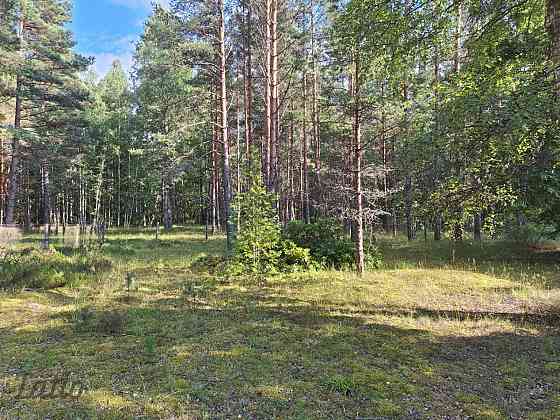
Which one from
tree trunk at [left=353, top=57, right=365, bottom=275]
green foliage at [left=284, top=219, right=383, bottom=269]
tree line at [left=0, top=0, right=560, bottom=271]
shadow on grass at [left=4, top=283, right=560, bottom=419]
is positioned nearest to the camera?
shadow on grass at [left=4, top=283, right=560, bottom=419]

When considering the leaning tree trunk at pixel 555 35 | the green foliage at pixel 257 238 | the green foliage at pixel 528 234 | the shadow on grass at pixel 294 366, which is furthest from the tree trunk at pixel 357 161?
the green foliage at pixel 528 234

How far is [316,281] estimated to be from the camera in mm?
9734

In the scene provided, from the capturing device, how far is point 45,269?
9875 millimetres

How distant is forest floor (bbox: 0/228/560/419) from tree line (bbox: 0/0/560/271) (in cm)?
173

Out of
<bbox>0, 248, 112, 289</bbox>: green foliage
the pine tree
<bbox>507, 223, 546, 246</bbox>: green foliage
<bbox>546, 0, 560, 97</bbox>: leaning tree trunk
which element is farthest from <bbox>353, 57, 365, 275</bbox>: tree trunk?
the pine tree

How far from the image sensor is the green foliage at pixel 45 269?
9.24 m

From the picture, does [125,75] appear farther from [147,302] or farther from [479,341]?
[479,341]

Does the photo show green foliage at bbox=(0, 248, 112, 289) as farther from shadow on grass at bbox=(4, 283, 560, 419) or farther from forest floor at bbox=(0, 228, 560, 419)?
shadow on grass at bbox=(4, 283, 560, 419)

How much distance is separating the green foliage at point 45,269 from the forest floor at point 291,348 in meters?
0.64

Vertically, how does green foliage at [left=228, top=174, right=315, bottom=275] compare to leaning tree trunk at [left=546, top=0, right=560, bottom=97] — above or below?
below

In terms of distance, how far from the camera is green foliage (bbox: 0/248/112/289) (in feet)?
30.3

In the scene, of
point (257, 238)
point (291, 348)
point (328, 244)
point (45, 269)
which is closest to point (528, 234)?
point (328, 244)

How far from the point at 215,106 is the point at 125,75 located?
24.8 meters

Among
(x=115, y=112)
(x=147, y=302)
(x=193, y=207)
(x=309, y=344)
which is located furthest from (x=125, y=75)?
(x=309, y=344)
